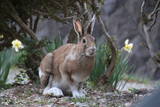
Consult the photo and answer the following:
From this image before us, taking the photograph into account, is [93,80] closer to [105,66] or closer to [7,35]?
[105,66]

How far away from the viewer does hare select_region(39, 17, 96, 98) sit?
546 cm

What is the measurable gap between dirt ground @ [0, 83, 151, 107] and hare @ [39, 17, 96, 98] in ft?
0.48

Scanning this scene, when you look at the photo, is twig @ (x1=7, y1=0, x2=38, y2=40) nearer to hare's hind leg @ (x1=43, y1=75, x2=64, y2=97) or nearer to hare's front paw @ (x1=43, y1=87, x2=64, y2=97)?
hare's hind leg @ (x1=43, y1=75, x2=64, y2=97)

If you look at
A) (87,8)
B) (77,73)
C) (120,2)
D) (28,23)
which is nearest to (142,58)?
(120,2)

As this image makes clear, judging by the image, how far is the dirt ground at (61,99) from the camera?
5634 millimetres

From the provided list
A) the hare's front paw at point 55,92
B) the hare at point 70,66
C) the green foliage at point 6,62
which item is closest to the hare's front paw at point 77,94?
the hare at point 70,66

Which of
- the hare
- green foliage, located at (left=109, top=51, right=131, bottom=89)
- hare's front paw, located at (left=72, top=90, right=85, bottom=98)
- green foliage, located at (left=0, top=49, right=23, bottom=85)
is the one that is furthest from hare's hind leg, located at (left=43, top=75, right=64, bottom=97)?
green foliage, located at (left=109, top=51, right=131, bottom=89)

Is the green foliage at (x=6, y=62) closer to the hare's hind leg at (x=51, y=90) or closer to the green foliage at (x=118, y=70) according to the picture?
the hare's hind leg at (x=51, y=90)

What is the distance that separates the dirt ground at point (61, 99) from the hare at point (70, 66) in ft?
0.48

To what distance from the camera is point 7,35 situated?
8.01 m

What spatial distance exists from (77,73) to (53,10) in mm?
2551

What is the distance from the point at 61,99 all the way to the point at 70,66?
1.52ft

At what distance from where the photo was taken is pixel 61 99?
5.86m

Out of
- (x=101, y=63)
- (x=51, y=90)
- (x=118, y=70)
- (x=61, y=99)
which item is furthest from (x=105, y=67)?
(x=61, y=99)
